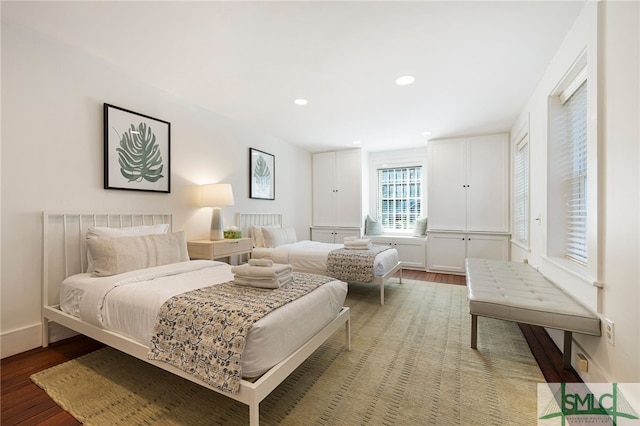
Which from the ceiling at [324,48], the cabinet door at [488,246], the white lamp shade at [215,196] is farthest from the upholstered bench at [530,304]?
the white lamp shade at [215,196]

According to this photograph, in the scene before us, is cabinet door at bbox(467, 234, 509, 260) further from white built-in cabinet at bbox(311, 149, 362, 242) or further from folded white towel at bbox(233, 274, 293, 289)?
folded white towel at bbox(233, 274, 293, 289)

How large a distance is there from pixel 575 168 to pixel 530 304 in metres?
1.32

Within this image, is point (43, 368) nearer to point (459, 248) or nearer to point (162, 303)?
point (162, 303)

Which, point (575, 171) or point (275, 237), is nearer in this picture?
point (575, 171)

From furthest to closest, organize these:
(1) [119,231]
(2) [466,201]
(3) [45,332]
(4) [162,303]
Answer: (2) [466,201]
(1) [119,231]
(3) [45,332]
(4) [162,303]

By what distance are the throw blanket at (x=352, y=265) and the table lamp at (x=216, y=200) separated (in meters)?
1.50

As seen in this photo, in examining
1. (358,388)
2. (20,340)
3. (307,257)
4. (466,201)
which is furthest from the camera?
(466,201)

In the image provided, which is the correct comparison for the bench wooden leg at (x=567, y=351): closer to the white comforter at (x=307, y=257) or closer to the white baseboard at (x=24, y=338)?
the white comforter at (x=307, y=257)

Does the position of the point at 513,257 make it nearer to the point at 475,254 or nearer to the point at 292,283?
the point at 475,254

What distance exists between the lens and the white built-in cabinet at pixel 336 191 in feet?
19.0

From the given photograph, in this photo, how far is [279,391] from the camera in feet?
5.57

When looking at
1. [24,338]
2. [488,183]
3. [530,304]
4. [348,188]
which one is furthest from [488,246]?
[24,338]

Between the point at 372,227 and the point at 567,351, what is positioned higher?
the point at 372,227

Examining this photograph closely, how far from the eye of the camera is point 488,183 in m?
4.73
